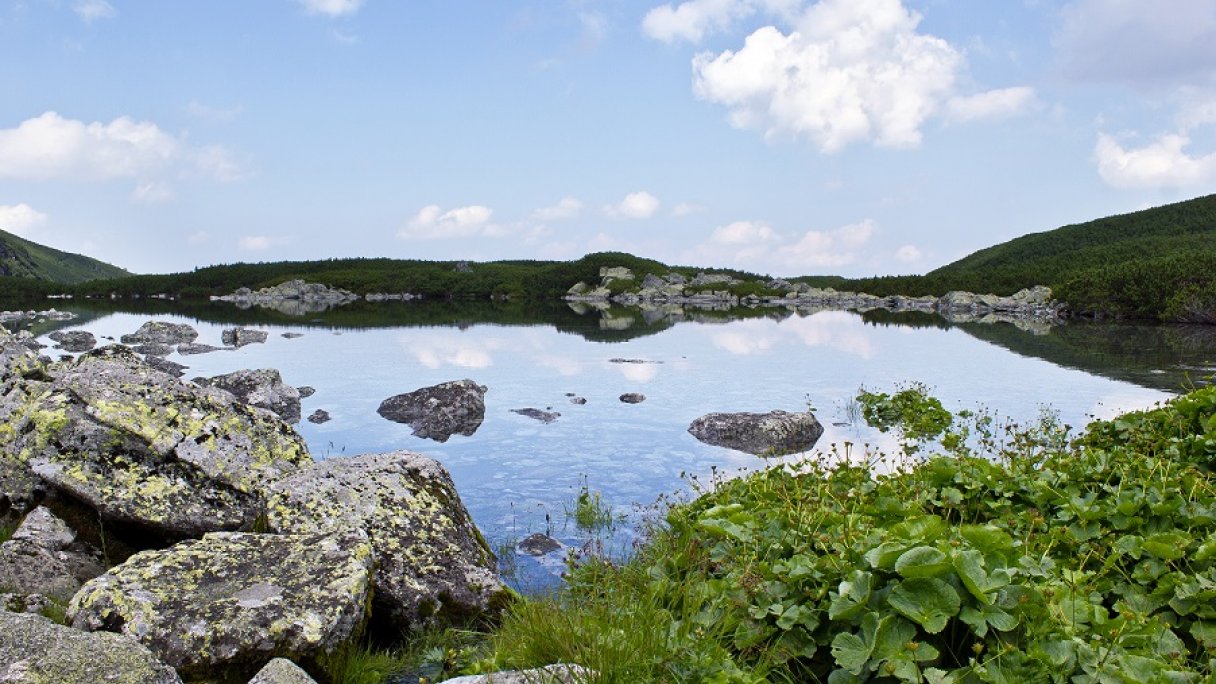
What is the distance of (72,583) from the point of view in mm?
7852

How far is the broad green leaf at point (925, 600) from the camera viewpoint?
4184 mm

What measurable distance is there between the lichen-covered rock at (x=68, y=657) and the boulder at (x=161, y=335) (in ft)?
140

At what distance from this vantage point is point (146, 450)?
904 cm

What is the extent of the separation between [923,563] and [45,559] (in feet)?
28.1

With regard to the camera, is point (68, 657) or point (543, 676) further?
point (68, 657)

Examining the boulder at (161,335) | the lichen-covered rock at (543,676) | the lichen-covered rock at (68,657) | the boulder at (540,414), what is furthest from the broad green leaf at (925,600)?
the boulder at (161,335)

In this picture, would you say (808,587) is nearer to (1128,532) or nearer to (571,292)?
(1128,532)

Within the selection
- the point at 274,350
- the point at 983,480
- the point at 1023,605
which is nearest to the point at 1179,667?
the point at 1023,605

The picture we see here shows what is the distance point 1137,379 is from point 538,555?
25357mm

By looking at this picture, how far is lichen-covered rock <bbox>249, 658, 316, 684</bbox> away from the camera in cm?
524

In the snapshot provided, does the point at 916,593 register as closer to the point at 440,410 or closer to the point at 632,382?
the point at 440,410

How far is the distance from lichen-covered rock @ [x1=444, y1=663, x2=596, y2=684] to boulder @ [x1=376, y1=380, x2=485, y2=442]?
43.9 ft

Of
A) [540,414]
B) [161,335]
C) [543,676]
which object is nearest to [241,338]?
[161,335]

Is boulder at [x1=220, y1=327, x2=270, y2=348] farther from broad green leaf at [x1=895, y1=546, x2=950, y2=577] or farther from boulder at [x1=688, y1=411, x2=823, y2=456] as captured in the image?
broad green leaf at [x1=895, y1=546, x2=950, y2=577]
